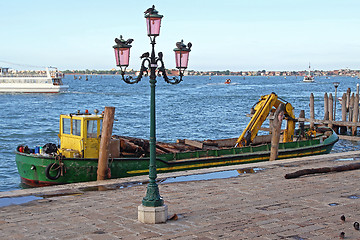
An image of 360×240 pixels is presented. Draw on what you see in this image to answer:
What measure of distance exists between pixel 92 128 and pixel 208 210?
7.42 m

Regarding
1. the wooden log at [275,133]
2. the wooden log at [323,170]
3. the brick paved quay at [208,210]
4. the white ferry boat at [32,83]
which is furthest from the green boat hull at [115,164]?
the white ferry boat at [32,83]

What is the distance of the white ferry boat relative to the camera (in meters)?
98.4

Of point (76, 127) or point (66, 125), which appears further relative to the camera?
point (66, 125)

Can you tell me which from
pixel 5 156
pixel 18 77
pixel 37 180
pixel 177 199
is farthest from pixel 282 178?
pixel 18 77

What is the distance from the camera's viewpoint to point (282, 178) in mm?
14781

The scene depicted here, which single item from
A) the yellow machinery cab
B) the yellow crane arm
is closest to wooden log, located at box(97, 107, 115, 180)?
the yellow machinery cab

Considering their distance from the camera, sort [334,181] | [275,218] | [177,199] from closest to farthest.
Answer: [275,218] → [177,199] → [334,181]

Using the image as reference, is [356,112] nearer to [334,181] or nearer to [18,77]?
[334,181]

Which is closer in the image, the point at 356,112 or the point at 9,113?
the point at 356,112

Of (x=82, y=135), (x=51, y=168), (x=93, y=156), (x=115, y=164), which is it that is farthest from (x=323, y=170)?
(x=51, y=168)

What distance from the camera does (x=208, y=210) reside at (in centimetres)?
1101

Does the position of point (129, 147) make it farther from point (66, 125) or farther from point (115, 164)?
point (66, 125)

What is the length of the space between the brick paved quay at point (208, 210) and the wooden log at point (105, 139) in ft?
6.54

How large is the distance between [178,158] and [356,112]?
1818cm
